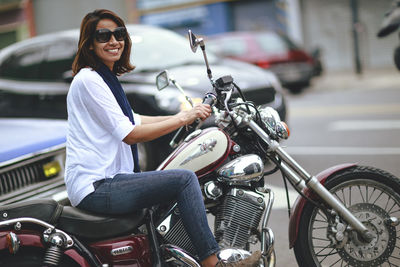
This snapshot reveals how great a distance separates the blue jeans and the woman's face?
2.23 feet

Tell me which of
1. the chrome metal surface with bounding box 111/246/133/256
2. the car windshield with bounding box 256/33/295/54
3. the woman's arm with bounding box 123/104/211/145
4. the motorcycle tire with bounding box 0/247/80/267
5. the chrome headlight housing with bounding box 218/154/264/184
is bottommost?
the car windshield with bounding box 256/33/295/54

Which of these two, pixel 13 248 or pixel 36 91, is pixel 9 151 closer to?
pixel 13 248

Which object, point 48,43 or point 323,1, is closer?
point 48,43

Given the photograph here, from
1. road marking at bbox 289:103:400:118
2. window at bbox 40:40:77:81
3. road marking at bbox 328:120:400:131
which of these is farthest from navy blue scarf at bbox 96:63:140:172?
road marking at bbox 289:103:400:118

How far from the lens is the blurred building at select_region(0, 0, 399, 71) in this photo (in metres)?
20.5

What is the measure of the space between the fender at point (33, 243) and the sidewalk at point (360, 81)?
40.0 feet

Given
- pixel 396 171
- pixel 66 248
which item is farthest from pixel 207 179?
pixel 396 171

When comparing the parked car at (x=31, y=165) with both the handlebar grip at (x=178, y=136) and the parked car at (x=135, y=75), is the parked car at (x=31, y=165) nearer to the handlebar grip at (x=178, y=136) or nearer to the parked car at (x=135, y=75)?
the handlebar grip at (x=178, y=136)

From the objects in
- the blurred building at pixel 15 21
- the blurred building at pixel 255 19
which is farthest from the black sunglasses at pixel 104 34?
the blurred building at pixel 15 21

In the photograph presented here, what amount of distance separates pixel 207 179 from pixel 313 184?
575 millimetres

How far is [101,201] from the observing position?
114 inches

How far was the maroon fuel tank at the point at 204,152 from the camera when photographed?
304 centimetres

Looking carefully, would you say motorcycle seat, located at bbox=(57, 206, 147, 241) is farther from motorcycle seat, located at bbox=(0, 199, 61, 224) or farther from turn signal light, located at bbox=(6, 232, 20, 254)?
turn signal light, located at bbox=(6, 232, 20, 254)

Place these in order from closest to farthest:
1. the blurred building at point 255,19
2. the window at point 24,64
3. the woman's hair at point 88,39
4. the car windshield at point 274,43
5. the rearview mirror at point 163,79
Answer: the woman's hair at point 88,39, the rearview mirror at point 163,79, the window at point 24,64, the car windshield at point 274,43, the blurred building at point 255,19
